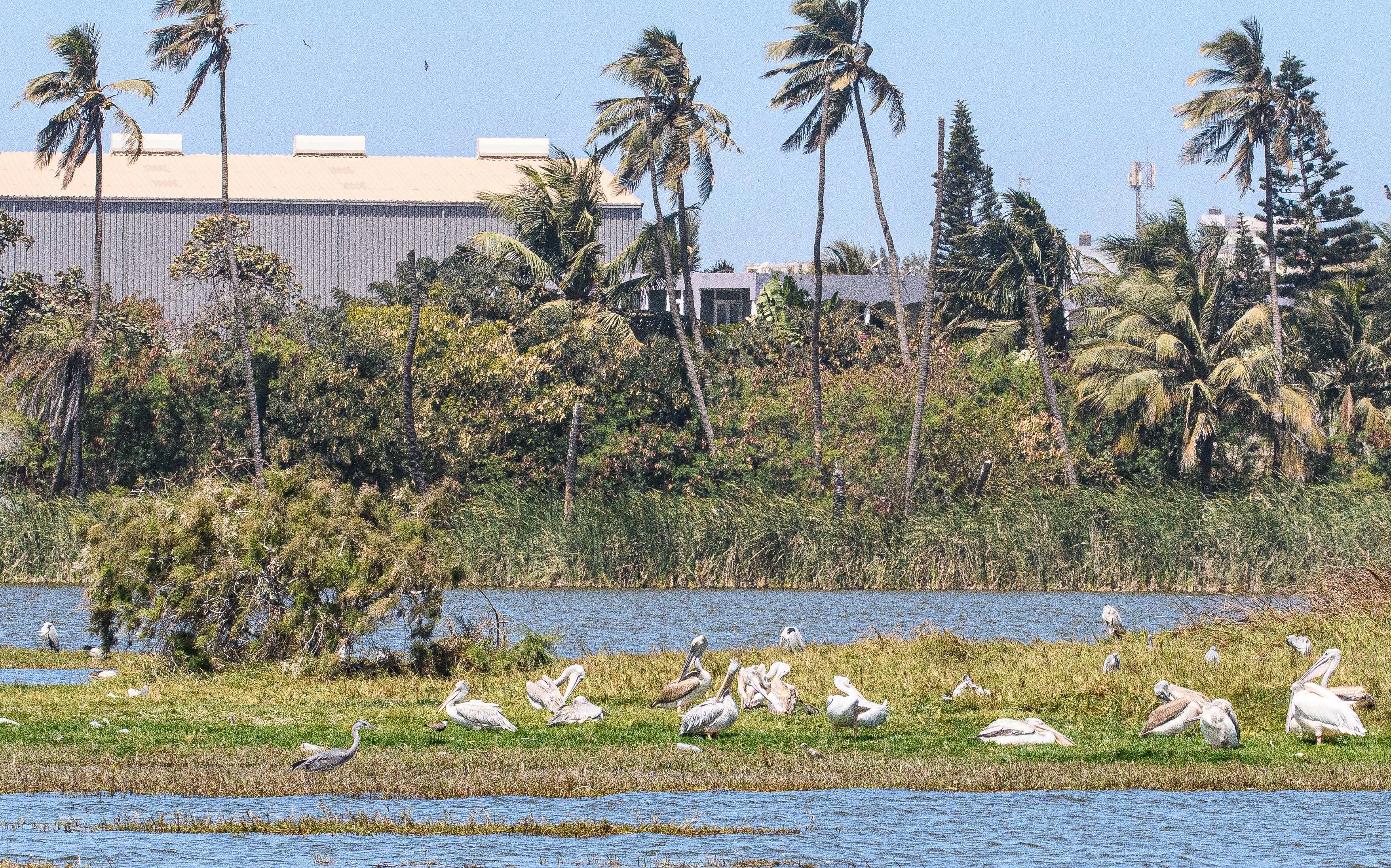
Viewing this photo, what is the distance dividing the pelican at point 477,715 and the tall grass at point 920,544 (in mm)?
26767

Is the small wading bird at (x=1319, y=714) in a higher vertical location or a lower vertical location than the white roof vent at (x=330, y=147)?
lower

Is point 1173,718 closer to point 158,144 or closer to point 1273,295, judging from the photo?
point 1273,295

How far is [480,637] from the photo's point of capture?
22.2 meters

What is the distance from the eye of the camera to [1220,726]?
1498cm

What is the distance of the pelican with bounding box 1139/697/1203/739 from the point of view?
51.4 feet

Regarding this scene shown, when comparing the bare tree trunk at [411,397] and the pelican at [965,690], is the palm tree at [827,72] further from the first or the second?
the pelican at [965,690]

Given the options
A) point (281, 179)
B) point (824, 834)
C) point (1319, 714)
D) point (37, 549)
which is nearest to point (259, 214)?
point (281, 179)

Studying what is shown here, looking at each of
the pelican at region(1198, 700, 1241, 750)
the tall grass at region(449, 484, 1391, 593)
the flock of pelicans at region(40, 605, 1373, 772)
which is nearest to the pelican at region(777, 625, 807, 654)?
the flock of pelicans at region(40, 605, 1373, 772)

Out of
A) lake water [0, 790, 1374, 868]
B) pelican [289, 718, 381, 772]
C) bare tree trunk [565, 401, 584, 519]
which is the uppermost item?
bare tree trunk [565, 401, 584, 519]

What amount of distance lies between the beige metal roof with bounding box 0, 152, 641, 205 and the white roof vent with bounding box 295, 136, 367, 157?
40 centimetres

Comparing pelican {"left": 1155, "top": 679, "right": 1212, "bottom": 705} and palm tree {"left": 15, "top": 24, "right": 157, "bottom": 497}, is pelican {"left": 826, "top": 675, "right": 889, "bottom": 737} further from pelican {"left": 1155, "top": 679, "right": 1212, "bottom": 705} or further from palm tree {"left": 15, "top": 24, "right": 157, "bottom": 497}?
palm tree {"left": 15, "top": 24, "right": 157, "bottom": 497}

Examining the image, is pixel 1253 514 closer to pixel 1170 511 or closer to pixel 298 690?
pixel 1170 511

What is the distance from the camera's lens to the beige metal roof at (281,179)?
75.4 meters

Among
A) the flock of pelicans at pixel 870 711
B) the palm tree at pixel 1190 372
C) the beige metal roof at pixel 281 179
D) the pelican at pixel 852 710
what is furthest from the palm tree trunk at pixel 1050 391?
the pelican at pixel 852 710
